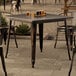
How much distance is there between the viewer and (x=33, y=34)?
7.02 metres

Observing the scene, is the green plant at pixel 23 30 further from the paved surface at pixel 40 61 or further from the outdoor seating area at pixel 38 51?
the paved surface at pixel 40 61

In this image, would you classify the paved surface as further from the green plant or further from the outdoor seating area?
the green plant

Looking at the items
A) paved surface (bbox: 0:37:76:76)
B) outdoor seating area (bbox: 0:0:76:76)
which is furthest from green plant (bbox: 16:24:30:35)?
paved surface (bbox: 0:37:76:76)

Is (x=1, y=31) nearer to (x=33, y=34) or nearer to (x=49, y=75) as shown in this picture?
(x=33, y=34)

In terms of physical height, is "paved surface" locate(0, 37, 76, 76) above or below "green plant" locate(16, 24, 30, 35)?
below

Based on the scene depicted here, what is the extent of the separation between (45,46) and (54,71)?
2.58 m

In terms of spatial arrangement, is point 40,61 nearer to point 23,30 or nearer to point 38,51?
point 38,51

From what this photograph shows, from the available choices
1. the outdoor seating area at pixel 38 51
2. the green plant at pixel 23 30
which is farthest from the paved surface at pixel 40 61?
the green plant at pixel 23 30

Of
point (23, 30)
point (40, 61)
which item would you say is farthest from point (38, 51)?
point (23, 30)

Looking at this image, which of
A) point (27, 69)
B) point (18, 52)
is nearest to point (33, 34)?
point (27, 69)

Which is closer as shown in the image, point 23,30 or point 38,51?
point 38,51

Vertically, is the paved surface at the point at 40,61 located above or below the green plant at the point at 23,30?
below

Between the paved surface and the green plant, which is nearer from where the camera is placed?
the paved surface

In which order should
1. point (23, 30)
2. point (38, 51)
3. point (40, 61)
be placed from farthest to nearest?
point (23, 30)
point (38, 51)
point (40, 61)
